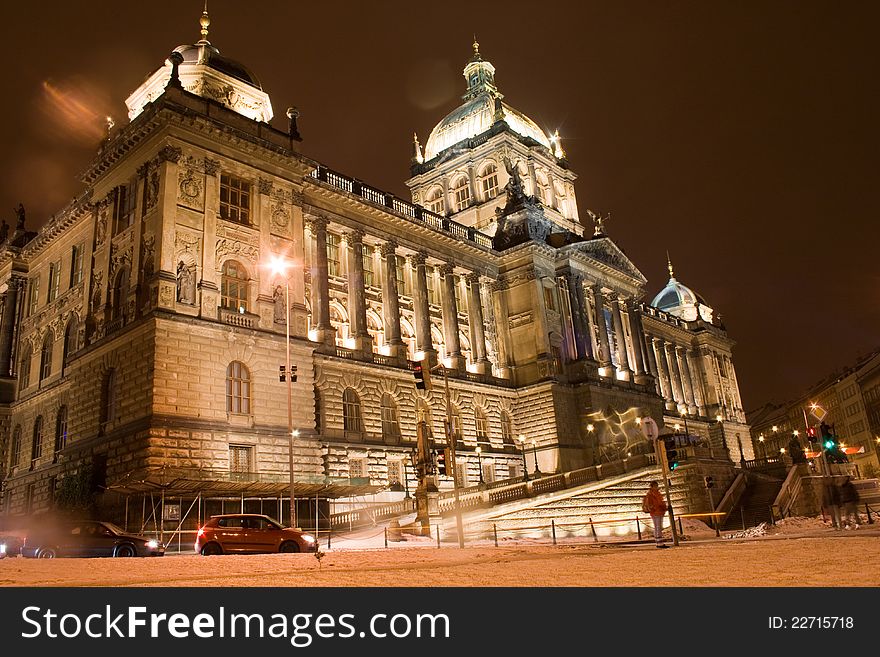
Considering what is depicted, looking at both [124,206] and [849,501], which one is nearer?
[849,501]

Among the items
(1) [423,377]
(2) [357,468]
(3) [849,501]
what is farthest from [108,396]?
(3) [849,501]

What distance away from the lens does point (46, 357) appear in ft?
147

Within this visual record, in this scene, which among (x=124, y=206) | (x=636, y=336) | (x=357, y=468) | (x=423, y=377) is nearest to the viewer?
(x=423, y=377)

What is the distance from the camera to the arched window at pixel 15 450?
44094 millimetres

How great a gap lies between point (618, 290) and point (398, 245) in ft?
76.9

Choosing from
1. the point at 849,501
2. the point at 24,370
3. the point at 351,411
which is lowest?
the point at 849,501

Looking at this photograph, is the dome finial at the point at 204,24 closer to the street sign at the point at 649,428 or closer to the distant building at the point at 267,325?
the distant building at the point at 267,325

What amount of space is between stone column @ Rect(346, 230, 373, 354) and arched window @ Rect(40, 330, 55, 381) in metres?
18.5

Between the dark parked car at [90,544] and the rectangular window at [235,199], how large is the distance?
19.2 meters

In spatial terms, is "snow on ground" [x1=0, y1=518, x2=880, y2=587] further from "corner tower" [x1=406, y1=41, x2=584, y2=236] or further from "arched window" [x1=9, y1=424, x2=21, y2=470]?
"corner tower" [x1=406, y1=41, x2=584, y2=236]

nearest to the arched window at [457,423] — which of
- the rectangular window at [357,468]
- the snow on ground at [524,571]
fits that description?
the rectangular window at [357,468]

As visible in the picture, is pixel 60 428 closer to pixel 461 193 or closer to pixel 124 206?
pixel 124 206

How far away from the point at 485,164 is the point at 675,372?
3274cm

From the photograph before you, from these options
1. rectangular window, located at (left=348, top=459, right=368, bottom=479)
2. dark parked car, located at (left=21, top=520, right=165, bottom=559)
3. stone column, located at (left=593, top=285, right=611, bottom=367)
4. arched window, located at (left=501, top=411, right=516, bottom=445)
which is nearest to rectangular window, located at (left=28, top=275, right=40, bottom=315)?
rectangular window, located at (left=348, top=459, right=368, bottom=479)
